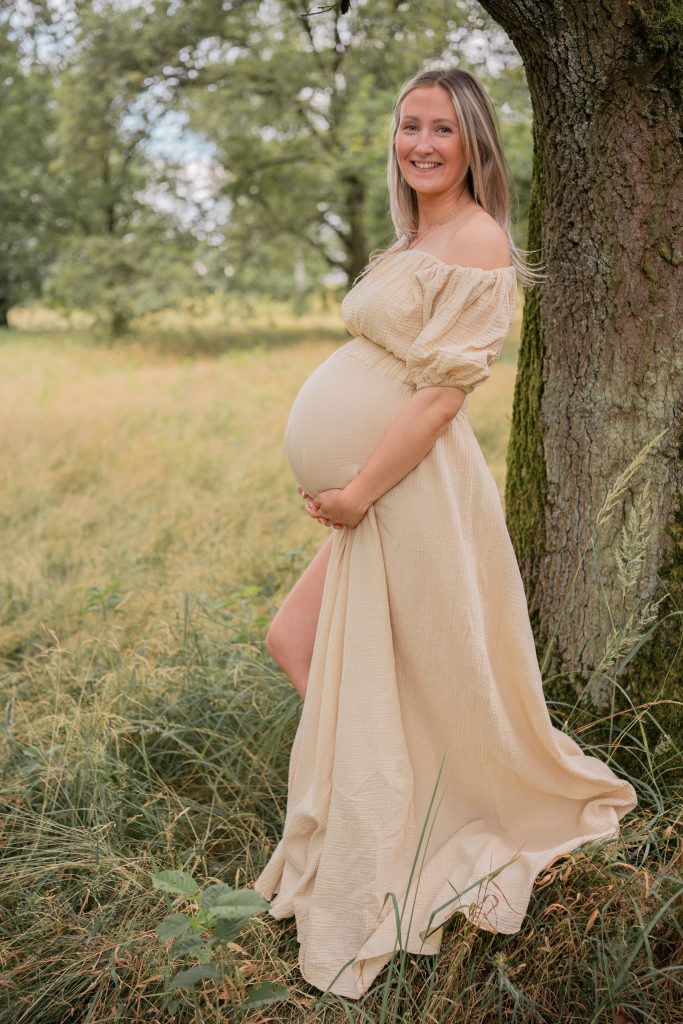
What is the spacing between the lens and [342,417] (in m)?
2.04

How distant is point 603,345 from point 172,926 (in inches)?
64.6

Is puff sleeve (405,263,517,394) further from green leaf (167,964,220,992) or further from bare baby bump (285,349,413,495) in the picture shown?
green leaf (167,964,220,992)

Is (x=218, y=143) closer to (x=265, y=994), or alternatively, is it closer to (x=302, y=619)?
(x=302, y=619)

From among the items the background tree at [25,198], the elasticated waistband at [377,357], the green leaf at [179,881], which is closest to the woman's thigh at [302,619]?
the elasticated waistband at [377,357]

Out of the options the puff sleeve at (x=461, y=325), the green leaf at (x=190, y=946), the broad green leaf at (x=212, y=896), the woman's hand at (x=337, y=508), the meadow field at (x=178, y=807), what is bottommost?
the meadow field at (x=178, y=807)

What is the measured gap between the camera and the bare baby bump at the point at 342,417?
6.65ft

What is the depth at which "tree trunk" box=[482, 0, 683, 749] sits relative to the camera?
6.82 ft

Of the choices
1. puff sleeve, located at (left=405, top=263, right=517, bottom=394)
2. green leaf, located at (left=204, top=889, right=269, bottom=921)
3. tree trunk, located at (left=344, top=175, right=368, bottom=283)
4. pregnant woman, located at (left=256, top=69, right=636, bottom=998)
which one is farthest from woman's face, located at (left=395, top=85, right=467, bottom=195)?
tree trunk, located at (left=344, top=175, right=368, bottom=283)

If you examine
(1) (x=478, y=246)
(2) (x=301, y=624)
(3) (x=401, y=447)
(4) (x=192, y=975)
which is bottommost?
(4) (x=192, y=975)

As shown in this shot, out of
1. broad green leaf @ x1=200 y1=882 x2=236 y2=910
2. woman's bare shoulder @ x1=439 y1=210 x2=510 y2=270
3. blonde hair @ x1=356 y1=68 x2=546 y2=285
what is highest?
blonde hair @ x1=356 y1=68 x2=546 y2=285

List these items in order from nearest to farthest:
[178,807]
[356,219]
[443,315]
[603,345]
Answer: [443,315] < [603,345] < [178,807] < [356,219]

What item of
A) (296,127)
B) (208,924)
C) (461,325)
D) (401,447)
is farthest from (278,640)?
(296,127)

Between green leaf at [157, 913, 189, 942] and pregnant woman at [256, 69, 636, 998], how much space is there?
18.6 inches

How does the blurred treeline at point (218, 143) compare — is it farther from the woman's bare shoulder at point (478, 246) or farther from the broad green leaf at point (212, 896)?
the broad green leaf at point (212, 896)
